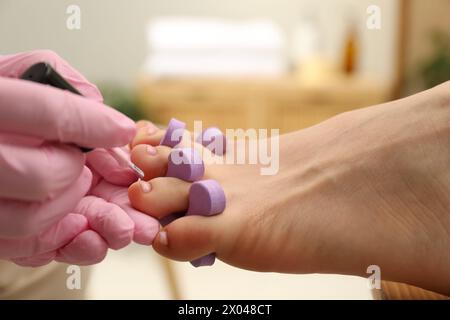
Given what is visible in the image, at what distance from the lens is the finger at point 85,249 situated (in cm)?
60

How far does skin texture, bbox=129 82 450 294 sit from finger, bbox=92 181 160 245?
1 centimetres

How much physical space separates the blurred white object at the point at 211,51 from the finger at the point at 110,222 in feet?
5.71

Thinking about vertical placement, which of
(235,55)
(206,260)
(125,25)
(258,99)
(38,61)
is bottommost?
(206,260)

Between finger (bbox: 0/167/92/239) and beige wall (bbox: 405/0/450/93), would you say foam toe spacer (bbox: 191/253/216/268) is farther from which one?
beige wall (bbox: 405/0/450/93)

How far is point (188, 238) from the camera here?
2.13 feet

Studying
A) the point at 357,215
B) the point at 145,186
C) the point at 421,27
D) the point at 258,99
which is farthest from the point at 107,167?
the point at 421,27

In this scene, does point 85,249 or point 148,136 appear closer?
point 85,249

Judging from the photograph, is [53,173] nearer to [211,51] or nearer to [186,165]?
[186,165]

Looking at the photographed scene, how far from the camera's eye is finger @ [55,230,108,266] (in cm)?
60

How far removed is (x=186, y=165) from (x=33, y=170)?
24 centimetres

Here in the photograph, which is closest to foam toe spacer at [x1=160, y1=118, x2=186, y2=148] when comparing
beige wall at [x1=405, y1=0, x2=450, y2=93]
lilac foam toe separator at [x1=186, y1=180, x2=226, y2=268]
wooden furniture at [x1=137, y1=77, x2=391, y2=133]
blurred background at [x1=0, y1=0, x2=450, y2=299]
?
lilac foam toe separator at [x1=186, y1=180, x2=226, y2=268]

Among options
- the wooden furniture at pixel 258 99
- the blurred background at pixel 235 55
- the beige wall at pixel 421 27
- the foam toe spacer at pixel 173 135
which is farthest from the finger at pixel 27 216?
the beige wall at pixel 421 27

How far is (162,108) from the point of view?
2.37m

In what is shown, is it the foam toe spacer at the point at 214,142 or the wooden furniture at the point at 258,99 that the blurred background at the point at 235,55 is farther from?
the foam toe spacer at the point at 214,142
